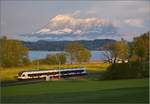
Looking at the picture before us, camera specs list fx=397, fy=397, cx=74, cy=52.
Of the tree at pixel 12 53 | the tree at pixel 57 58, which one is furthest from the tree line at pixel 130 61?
the tree at pixel 57 58

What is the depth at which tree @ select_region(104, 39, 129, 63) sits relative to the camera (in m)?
36.7

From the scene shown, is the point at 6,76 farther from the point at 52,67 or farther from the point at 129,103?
the point at 129,103

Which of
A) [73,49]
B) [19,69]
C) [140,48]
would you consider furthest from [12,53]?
[140,48]

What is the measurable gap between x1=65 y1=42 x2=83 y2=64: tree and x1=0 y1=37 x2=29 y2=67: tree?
5.79 meters

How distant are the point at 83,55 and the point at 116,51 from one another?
10.7 metres

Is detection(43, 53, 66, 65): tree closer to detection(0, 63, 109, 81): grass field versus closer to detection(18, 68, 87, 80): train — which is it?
detection(0, 63, 109, 81): grass field

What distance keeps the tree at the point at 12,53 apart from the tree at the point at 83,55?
25.9ft

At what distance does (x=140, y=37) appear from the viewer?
36.1 metres

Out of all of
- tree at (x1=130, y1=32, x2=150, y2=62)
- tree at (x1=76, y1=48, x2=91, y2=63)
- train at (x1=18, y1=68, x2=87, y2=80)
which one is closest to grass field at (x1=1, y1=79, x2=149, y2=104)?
tree at (x1=130, y1=32, x2=150, y2=62)

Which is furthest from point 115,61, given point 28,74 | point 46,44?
point 28,74

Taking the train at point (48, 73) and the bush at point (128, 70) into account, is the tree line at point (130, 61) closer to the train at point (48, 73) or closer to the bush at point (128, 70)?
the bush at point (128, 70)

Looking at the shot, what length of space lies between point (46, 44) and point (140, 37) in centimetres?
1765

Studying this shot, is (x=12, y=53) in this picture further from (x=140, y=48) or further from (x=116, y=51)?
(x=140, y=48)

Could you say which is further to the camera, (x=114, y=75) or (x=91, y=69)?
(x=91, y=69)
